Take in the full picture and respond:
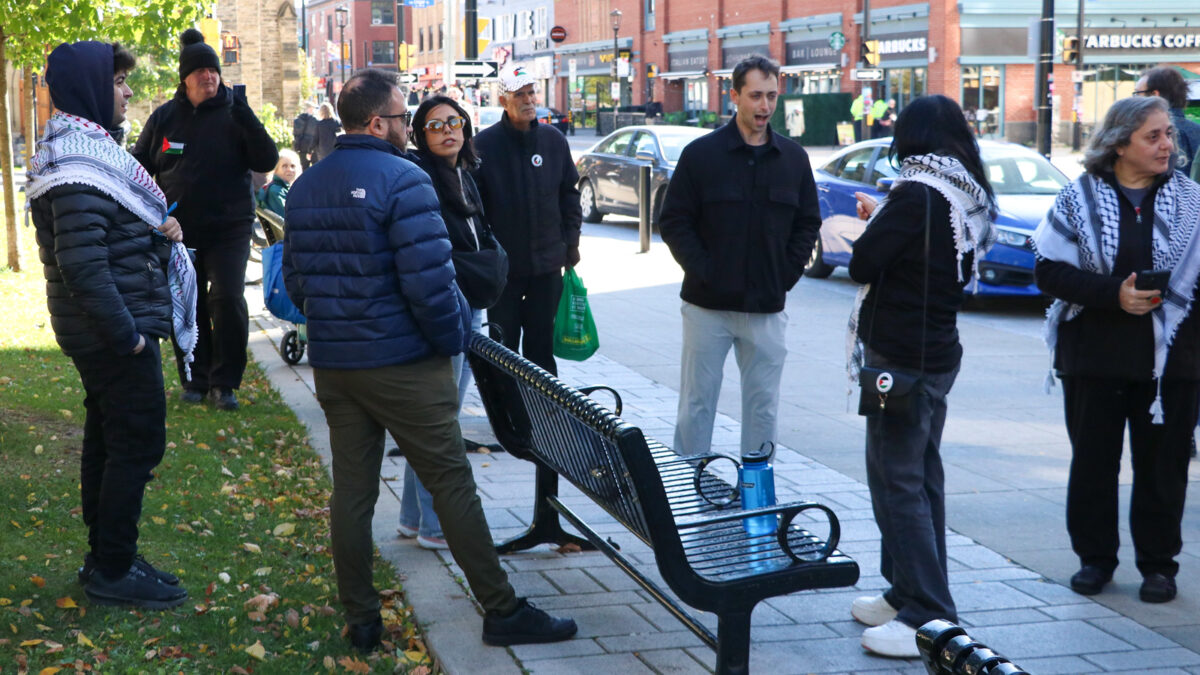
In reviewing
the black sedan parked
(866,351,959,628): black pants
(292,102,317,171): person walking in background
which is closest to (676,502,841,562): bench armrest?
(866,351,959,628): black pants

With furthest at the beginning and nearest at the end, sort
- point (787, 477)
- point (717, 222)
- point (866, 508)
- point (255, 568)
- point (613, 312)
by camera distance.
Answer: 1. point (613, 312)
2. point (787, 477)
3. point (866, 508)
4. point (717, 222)
5. point (255, 568)

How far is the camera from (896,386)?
4383mm

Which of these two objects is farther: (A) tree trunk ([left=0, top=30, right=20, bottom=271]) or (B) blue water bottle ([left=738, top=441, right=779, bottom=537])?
(A) tree trunk ([left=0, top=30, right=20, bottom=271])

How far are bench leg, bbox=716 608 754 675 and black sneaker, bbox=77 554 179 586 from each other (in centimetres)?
216

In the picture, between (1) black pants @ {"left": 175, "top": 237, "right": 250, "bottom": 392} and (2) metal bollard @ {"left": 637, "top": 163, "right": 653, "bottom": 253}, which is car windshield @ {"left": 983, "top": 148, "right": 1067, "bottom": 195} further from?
(1) black pants @ {"left": 175, "top": 237, "right": 250, "bottom": 392}

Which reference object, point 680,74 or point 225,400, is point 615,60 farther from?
point 225,400

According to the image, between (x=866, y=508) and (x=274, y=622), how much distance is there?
112 inches

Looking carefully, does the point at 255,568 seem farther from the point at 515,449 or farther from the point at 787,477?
the point at 787,477

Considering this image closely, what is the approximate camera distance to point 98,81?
4.68 meters

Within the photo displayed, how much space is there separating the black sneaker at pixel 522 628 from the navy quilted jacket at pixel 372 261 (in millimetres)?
894

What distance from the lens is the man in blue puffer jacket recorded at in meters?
4.19

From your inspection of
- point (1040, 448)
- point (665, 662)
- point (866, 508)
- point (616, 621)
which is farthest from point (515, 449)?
point (1040, 448)

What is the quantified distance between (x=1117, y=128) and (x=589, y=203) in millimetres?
17303

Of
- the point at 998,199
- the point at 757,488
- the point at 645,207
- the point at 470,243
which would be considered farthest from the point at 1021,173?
the point at 757,488
